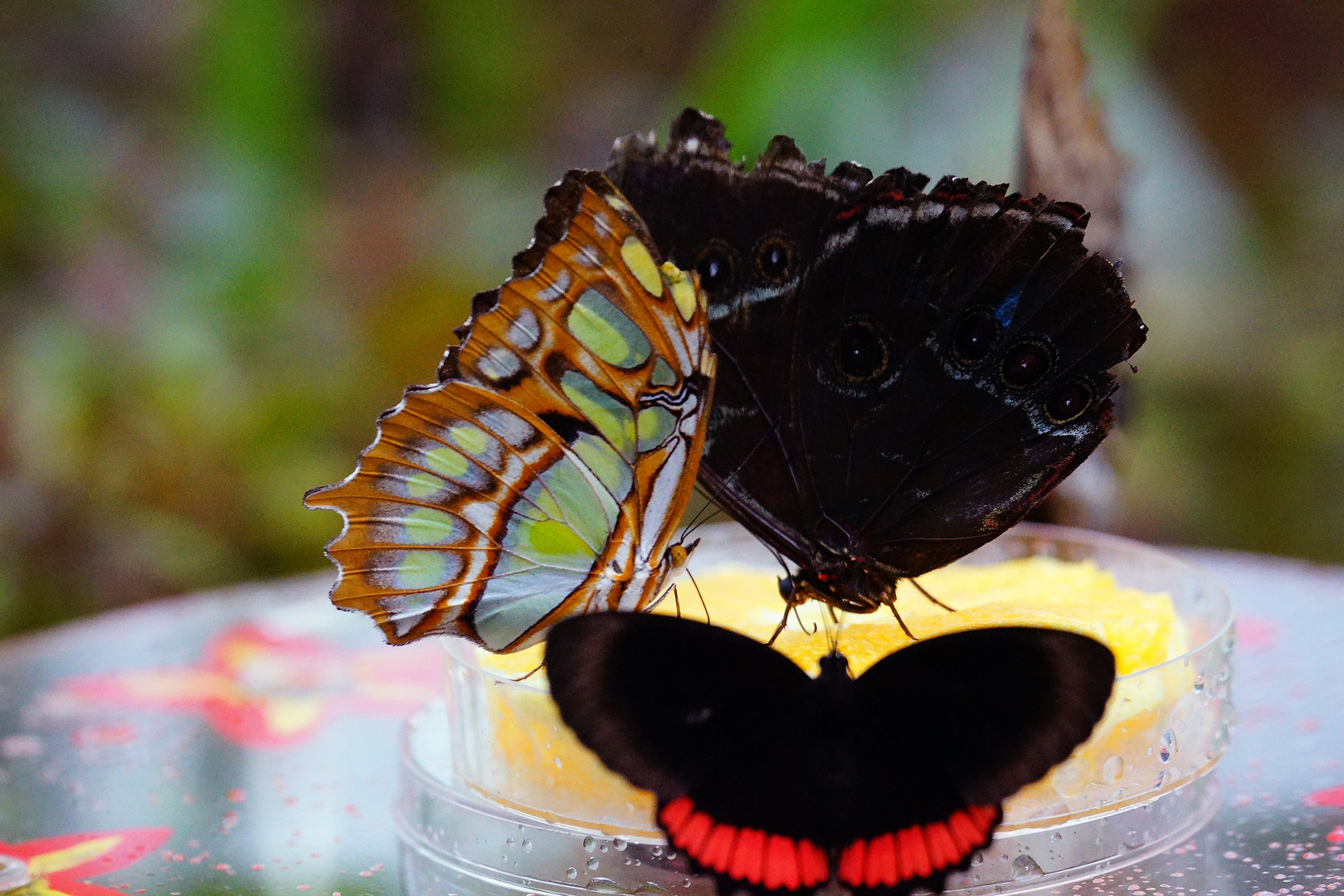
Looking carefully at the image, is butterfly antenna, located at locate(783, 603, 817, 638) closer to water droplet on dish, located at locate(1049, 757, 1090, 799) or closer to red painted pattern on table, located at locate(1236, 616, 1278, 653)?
water droplet on dish, located at locate(1049, 757, 1090, 799)

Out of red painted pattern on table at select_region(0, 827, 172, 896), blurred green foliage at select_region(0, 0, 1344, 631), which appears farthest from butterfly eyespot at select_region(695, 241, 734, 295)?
blurred green foliage at select_region(0, 0, 1344, 631)

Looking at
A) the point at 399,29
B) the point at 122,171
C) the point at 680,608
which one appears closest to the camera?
the point at 680,608

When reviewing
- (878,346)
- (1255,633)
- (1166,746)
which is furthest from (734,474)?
(1255,633)

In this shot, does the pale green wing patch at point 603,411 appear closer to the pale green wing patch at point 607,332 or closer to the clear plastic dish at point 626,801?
the pale green wing patch at point 607,332

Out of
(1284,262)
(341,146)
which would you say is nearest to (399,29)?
(341,146)

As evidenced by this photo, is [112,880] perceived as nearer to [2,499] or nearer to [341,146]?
[2,499]

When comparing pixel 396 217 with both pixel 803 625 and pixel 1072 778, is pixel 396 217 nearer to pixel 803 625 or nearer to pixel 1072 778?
pixel 803 625
